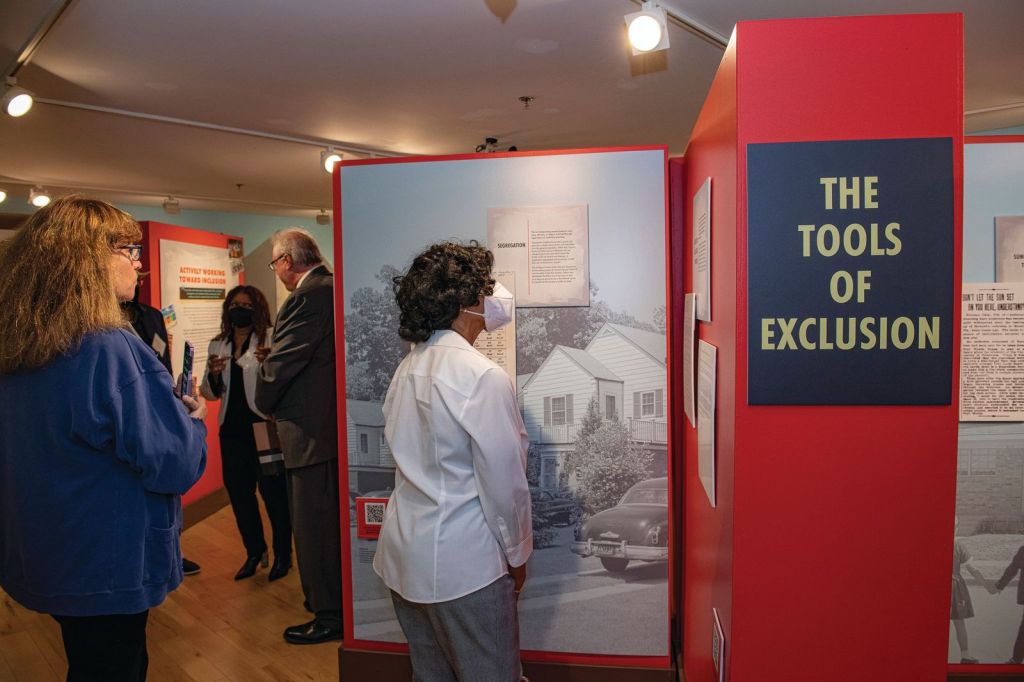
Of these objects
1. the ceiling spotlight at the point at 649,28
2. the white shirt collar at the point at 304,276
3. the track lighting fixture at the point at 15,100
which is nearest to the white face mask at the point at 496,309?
the white shirt collar at the point at 304,276

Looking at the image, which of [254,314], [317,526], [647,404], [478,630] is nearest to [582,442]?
[647,404]

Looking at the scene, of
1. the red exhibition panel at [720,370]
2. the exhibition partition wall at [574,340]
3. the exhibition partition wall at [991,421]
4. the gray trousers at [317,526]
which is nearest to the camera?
the red exhibition panel at [720,370]

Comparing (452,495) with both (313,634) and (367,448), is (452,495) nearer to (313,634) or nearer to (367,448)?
(367,448)

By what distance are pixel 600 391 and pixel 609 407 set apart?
7cm

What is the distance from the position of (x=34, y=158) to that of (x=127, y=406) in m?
5.51

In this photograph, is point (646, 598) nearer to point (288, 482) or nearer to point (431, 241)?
point (431, 241)

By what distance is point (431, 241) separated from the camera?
7.46 ft

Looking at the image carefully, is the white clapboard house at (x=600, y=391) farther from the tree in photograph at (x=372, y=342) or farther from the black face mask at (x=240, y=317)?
the black face mask at (x=240, y=317)

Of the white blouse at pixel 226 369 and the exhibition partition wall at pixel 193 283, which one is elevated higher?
the exhibition partition wall at pixel 193 283

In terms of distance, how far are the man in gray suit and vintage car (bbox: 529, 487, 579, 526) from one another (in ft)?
3.38

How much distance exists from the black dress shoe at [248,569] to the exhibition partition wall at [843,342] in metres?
3.22

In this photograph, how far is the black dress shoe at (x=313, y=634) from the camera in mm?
2936

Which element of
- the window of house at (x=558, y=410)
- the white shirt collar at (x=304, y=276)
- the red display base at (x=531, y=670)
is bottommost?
the red display base at (x=531, y=670)

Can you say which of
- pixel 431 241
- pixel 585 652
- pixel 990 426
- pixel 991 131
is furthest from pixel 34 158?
pixel 991 131
